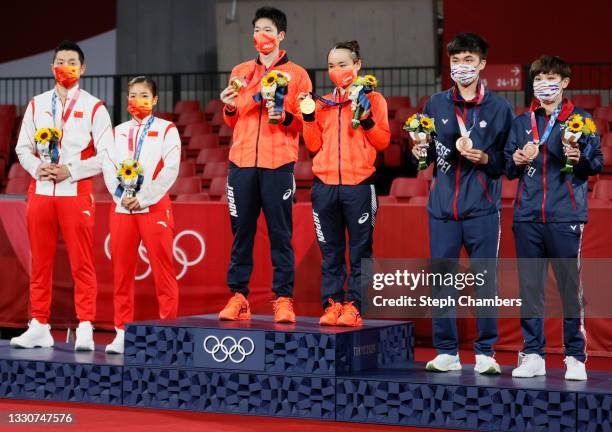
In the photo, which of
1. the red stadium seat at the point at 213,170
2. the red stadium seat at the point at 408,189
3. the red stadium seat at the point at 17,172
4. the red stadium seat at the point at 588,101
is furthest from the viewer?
the red stadium seat at the point at 588,101

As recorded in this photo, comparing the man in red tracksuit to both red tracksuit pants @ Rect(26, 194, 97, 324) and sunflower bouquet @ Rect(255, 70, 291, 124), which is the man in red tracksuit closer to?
red tracksuit pants @ Rect(26, 194, 97, 324)

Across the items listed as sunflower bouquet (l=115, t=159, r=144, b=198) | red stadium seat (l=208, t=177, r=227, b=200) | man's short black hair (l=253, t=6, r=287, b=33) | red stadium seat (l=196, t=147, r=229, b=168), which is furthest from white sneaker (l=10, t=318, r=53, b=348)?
red stadium seat (l=196, t=147, r=229, b=168)

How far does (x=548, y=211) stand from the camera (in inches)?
225

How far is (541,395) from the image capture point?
5375 mm

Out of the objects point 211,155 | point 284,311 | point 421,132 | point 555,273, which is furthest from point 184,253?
point 211,155

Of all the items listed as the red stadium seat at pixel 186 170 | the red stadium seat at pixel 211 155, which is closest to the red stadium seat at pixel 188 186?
the red stadium seat at pixel 186 170

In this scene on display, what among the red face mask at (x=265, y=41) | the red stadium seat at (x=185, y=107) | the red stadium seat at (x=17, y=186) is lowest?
the red stadium seat at (x=17, y=186)

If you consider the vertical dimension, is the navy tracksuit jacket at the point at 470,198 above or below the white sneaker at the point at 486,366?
above

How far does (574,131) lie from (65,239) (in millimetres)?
3420

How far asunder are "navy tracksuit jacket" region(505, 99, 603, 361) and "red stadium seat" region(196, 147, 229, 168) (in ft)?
25.1

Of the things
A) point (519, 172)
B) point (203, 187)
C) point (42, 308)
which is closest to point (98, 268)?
point (42, 308)

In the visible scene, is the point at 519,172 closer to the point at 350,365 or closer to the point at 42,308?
the point at 350,365

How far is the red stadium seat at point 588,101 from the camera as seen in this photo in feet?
45.2

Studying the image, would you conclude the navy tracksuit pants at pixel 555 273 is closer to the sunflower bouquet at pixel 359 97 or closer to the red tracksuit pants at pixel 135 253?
the sunflower bouquet at pixel 359 97
